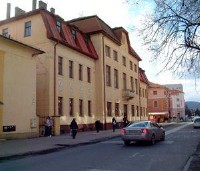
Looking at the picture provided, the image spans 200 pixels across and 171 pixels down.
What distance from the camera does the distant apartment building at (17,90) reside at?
23906mm

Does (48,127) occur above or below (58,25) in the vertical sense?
below

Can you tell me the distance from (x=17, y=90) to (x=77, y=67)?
39.6 feet

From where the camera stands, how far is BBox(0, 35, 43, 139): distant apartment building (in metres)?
23.9

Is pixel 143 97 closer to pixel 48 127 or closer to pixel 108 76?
pixel 108 76

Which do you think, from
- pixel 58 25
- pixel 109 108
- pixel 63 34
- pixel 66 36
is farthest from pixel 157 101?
pixel 58 25

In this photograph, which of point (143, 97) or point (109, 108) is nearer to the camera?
point (109, 108)

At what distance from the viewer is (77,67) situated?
36594mm

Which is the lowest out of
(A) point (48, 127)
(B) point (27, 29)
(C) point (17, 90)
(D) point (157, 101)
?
(A) point (48, 127)

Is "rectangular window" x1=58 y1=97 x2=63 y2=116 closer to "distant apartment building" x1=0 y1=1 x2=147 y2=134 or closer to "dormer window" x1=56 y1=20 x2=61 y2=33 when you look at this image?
"distant apartment building" x1=0 y1=1 x2=147 y2=134

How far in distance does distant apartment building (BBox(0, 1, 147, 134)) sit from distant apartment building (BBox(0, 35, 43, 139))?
3.79m

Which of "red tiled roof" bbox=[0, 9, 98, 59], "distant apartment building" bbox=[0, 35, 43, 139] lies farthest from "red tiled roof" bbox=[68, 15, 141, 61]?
"distant apartment building" bbox=[0, 35, 43, 139]

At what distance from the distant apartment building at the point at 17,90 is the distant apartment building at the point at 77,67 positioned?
3.79m

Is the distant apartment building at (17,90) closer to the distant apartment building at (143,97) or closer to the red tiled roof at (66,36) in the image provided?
the red tiled roof at (66,36)

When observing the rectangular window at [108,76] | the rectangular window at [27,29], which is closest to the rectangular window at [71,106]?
the rectangular window at [27,29]
